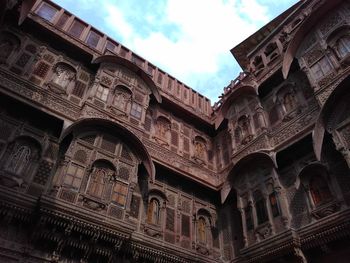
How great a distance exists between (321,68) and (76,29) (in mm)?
9759

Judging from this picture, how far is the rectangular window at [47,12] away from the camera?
1170 cm

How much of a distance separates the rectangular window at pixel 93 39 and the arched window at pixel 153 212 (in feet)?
23.0

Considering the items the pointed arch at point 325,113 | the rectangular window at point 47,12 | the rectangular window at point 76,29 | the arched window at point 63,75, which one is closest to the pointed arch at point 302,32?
the pointed arch at point 325,113

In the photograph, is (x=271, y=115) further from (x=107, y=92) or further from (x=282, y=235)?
(x=107, y=92)

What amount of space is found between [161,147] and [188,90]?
4.93m

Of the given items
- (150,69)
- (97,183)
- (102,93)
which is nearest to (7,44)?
(102,93)

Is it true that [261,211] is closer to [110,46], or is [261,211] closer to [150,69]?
[150,69]

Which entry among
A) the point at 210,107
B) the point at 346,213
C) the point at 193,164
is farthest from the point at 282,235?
the point at 210,107


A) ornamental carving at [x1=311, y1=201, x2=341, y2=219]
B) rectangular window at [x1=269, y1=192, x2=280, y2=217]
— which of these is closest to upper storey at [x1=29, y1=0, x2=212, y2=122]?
rectangular window at [x1=269, y1=192, x2=280, y2=217]

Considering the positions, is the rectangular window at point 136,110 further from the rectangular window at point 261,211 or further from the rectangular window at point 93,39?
the rectangular window at point 261,211

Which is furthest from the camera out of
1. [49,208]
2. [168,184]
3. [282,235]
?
[168,184]

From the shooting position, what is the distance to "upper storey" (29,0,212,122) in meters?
11.7

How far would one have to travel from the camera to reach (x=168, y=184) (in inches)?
440

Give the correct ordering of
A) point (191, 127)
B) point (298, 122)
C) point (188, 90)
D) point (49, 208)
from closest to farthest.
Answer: point (49, 208) → point (298, 122) → point (191, 127) → point (188, 90)
